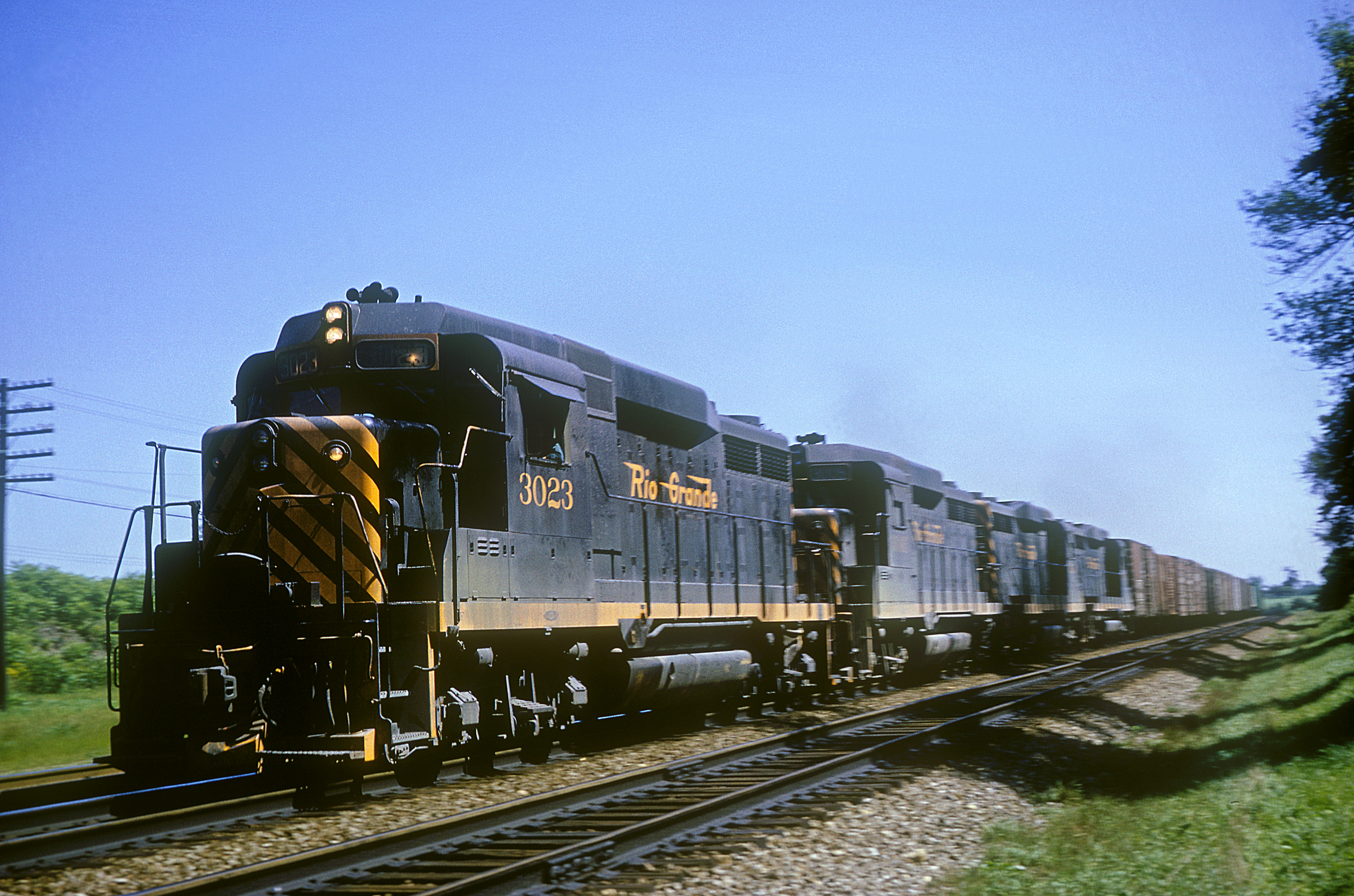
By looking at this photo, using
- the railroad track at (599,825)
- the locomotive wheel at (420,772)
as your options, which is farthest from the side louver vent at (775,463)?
the locomotive wheel at (420,772)

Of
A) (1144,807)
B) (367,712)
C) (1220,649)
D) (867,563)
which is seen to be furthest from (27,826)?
(1220,649)

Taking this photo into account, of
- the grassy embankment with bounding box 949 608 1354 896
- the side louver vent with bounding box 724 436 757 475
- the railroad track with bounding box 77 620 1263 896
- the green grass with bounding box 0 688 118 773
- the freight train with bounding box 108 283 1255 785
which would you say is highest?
the side louver vent with bounding box 724 436 757 475

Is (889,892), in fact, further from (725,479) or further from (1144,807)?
(725,479)

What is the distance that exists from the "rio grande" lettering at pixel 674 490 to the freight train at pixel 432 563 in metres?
0.05

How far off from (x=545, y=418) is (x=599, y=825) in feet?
12.6

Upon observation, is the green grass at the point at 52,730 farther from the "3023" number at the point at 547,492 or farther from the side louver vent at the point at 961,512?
the side louver vent at the point at 961,512

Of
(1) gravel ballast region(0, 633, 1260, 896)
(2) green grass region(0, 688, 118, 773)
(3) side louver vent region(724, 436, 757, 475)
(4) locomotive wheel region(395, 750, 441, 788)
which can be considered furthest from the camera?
(3) side louver vent region(724, 436, 757, 475)

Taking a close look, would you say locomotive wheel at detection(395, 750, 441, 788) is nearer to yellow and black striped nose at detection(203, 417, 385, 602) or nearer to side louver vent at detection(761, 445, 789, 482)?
yellow and black striped nose at detection(203, 417, 385, 602)

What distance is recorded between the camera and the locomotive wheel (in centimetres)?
923

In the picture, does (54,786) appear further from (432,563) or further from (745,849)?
(745,849)

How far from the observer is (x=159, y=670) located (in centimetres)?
798

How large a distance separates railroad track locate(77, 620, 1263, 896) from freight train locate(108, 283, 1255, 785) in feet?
3.34

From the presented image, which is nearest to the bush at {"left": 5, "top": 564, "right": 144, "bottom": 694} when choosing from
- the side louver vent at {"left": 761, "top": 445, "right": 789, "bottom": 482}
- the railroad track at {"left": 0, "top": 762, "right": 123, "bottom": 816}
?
the railroad track at {"left": 0, "top": 762, "right": 123, "bottom": 816}

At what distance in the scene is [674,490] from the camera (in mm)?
13094
